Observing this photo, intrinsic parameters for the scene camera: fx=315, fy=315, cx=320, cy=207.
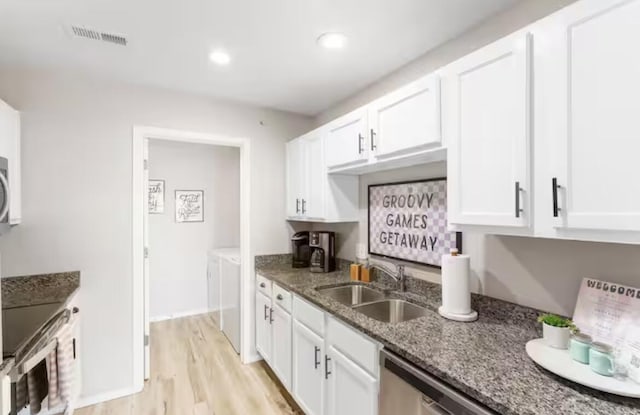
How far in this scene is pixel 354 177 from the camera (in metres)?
2.77

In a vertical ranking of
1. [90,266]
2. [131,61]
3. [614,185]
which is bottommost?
[90,266]

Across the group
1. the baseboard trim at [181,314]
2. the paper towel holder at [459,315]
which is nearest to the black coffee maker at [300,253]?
the paper towel holder at [459,315]

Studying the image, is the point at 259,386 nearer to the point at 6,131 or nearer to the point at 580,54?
the point at 6,131

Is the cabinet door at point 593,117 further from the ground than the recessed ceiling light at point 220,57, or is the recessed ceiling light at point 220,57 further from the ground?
the recessed ceiling light at point 220,57

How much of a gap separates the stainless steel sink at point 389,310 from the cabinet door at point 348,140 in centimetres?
96

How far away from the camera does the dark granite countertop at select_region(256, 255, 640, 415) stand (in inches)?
36.8

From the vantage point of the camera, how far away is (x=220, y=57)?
2123 millimetres

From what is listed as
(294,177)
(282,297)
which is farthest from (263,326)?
(294,177)

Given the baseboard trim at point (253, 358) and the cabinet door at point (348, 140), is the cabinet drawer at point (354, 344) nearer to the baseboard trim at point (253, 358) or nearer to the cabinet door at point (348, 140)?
the cabinet door at point (348, 140)

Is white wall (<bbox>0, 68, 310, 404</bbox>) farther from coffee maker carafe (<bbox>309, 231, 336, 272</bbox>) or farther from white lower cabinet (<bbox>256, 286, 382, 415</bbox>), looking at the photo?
coffee maker carafe (<bbox>309, 231, 336, 272</bbox>)

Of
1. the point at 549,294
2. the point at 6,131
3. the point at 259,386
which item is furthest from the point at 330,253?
the point at 6,131

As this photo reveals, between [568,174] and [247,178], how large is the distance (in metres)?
2.52

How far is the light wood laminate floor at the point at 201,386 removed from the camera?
2373mm

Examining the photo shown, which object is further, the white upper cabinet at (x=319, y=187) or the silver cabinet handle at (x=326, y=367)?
the white upper cabinet at (x=319, y=187)
